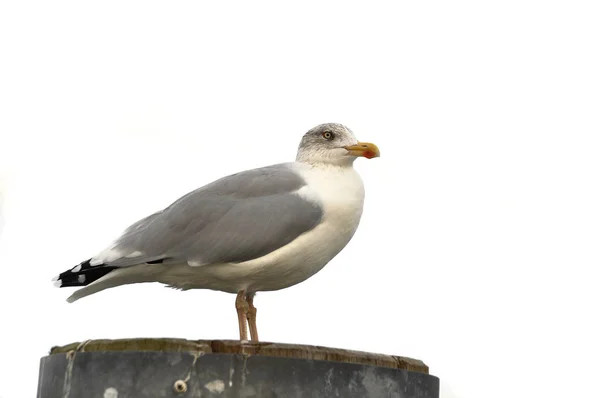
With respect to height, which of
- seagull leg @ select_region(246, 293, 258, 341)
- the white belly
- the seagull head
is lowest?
seagull leg @ select_region(246, 293, 258, 341)

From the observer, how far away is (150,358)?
5.17 meters

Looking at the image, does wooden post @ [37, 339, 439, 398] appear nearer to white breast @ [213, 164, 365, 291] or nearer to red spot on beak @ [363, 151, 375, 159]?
white breast @ [213, 164, 365, 291]

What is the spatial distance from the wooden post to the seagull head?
10.0 ft

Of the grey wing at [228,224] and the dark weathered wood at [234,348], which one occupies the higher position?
the grey wing at [228,224]

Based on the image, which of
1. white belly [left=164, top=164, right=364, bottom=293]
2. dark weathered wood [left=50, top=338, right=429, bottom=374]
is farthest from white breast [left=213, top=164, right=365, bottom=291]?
dark weathered wood [left=50, top=338, right=429, bottom=374]

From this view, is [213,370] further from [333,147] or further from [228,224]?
[333,147]

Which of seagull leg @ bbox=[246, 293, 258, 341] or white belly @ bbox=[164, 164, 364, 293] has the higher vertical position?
white belly @ bbox=[164, 164, 364, 293]

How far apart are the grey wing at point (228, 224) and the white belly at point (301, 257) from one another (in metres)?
0.08

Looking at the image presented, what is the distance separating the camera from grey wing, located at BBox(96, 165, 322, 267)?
290 inches

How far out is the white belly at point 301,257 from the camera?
734 centimetres

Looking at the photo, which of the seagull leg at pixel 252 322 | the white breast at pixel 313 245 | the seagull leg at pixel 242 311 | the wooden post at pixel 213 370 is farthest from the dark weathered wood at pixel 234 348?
the seagull leg at pixel 252 322

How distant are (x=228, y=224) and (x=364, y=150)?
154 cm

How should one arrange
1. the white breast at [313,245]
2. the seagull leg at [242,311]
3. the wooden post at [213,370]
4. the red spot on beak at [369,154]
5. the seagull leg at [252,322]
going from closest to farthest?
the wooden post at [213,370] → the white breast at [313,245] → the seagull leg at [242,311] → the seagull leg at [252,322] → the red spot on beak at [369,154]

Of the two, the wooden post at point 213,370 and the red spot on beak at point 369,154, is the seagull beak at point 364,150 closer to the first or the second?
the red spot on beak at point 369,154
